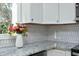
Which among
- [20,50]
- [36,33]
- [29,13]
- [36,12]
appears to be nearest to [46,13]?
[36,12]

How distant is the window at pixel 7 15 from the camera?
7.75ft

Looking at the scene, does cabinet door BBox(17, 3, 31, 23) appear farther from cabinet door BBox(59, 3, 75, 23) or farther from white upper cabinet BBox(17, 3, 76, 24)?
cabinet door BBox(59, 3, 75, 23)

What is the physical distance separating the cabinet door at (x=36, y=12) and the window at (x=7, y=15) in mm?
314

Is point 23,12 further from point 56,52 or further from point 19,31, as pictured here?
point 56,52

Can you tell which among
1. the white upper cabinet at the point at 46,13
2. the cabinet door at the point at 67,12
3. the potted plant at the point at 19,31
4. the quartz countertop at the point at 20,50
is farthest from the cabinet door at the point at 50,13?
the potted plant at the point at 19,31

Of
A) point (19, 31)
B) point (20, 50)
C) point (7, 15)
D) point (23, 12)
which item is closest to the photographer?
point (20, 50)

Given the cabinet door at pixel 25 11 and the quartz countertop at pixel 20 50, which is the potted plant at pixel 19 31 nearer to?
the quartz countertop at pixel 20 50

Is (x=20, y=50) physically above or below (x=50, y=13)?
below

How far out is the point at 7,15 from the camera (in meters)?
2.46

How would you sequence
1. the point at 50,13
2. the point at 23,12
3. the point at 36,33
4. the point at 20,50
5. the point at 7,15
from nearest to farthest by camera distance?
1. the point at 20,50
2. the point at 7,15
3. the point at 23,12
4. the point at 50,13
5. the point at 36,33

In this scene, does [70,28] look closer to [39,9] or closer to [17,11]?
[39,9]

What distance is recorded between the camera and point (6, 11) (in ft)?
8.07

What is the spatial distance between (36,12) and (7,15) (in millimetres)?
535

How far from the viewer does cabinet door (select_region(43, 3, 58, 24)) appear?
2714mm
